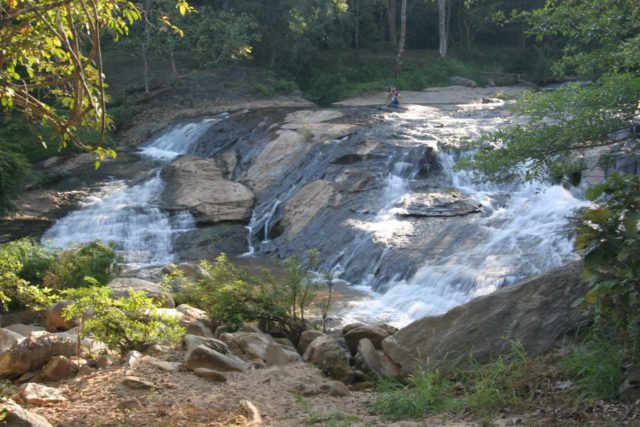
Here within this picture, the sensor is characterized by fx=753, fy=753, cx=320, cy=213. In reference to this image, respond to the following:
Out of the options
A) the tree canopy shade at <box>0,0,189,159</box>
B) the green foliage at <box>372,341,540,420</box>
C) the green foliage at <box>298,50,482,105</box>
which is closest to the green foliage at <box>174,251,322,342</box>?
the green foliage at <box>372,341,540,420</box>

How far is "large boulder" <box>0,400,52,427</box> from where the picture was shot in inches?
201

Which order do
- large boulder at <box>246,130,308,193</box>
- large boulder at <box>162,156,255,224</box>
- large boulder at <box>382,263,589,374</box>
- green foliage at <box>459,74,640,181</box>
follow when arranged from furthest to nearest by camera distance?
large boulder at <box>246,130,308,193</box>, large boulder at <box>162,156,255,224</box>, green foliage at <box>459,74,640,181</box>, large boulder at <box>382,263,589,374</box>

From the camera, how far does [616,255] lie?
17.5ft

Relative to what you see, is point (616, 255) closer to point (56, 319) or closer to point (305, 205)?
point (56, 319)

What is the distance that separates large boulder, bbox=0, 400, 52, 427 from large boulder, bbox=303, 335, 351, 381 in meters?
3.21

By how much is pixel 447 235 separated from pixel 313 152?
6.65 m

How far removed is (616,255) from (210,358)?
149 inches

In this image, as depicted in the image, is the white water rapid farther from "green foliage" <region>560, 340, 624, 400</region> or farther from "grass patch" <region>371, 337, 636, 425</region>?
"green foliage" <region>560, 340, 624, 400</region>

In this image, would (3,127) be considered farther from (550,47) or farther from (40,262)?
(550,47)

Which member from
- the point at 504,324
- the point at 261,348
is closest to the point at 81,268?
the point at 261,348

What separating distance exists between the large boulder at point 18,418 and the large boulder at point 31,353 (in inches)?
91.3

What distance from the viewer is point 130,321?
7.36m

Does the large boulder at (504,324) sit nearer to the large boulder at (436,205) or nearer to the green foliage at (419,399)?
the green foliage at (419,399)

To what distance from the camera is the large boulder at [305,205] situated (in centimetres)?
1698
